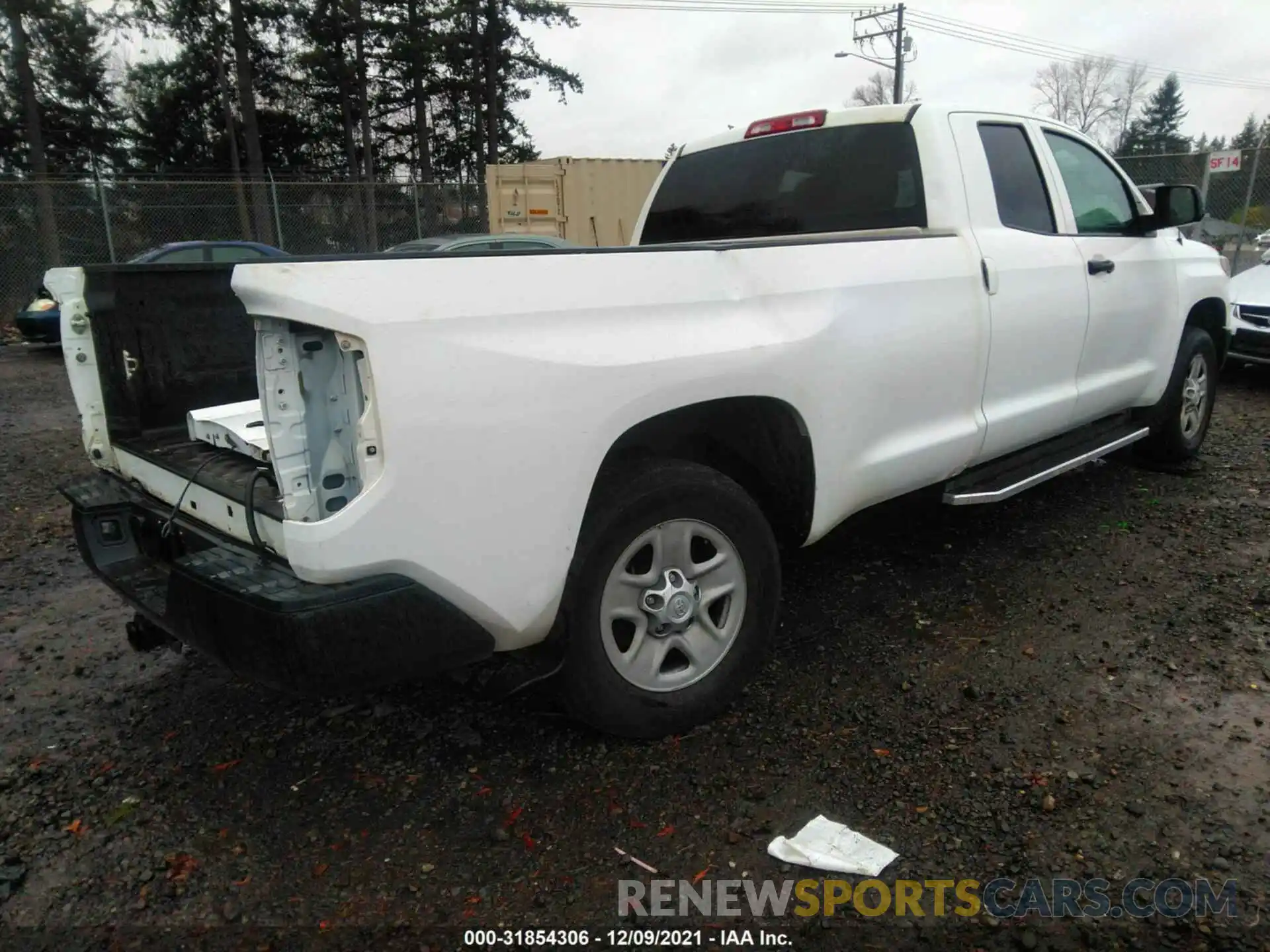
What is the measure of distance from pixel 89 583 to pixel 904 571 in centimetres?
382

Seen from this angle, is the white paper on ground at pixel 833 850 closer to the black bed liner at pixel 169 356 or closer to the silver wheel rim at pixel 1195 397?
the black bed liner at pixel 169 356

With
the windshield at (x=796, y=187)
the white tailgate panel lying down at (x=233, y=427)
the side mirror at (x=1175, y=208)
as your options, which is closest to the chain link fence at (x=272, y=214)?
the side mirror at (x=1175, y=208)

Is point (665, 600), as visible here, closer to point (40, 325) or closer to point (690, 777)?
point (690, 777)

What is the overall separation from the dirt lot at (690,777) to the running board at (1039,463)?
0.24m

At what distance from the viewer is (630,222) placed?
1697cm

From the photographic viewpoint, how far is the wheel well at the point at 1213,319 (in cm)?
519

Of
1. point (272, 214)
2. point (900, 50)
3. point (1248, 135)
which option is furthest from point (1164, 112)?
point (272, 214)

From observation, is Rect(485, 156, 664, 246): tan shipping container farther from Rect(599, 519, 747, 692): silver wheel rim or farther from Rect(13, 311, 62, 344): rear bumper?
Rect(599, 519, 747, 692): silver wheel rim

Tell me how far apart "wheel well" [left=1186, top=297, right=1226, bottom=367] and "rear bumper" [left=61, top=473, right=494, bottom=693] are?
15.8 ft

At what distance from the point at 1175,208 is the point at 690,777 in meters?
3.87

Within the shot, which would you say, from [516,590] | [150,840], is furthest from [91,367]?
[516,590]

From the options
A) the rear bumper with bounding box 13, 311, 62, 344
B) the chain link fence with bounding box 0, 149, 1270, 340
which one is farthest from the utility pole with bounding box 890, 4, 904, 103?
the rear bumper with bounding box 13, 311, 62, 344

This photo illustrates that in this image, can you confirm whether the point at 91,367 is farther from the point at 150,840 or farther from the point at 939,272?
the point at 939,272

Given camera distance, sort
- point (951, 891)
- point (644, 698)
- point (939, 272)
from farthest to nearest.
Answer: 1. point (939, 272)
2. point (644, 698)
3. point (951, 891)
